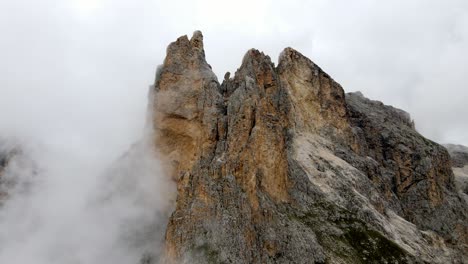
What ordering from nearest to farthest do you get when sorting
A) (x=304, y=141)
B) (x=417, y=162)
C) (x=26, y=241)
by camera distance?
1. (x=304, y=141)
2. (x=417, y=162)
3. (x=26, y=241)

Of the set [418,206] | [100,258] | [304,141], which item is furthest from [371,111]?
[100,258]

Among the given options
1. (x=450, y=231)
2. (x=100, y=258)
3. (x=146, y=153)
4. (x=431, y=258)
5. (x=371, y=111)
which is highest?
(x=371, y=111)

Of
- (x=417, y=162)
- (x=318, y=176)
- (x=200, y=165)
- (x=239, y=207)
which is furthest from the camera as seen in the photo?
(x=417, y=162)

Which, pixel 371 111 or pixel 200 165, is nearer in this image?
pixel 200 165

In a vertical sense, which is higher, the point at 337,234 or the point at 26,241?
the point at 337,234

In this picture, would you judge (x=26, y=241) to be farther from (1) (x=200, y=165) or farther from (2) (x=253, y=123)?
(2) (x=253, y=123)

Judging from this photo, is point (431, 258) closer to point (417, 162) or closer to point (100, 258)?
point (417, 162)

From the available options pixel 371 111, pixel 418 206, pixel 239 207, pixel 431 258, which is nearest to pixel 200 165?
pixel 239 207

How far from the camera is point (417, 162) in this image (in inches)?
4707

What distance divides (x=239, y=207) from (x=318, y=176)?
22.0 meters

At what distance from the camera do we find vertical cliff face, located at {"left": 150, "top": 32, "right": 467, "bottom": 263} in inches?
2963

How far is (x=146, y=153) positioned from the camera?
10488 centimetres

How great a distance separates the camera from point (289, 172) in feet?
284

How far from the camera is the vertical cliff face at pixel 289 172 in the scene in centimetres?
7525
